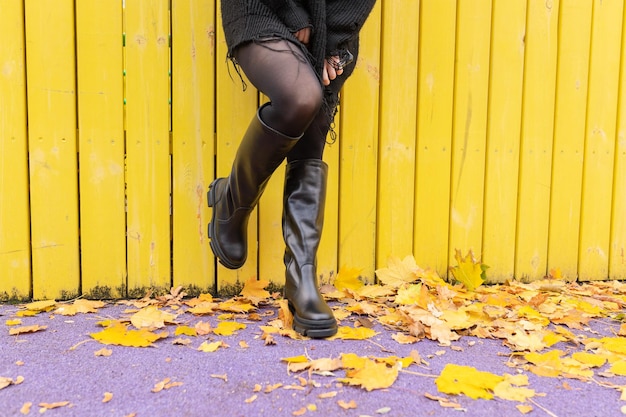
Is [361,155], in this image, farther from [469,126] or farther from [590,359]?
[590,359]

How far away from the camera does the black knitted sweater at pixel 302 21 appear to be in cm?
132

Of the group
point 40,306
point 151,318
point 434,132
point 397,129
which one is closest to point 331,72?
point 397,129

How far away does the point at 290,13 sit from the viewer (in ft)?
4.35

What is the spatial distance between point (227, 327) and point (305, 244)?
33 cm

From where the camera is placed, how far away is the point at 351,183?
6.27 ft

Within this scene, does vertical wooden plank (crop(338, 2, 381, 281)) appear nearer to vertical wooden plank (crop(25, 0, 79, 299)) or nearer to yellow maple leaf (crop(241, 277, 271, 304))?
yellow maple leaf (crop(241, 277, 271, 304))

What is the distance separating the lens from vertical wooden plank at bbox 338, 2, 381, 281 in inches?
74.4

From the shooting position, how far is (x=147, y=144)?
68.4 inches

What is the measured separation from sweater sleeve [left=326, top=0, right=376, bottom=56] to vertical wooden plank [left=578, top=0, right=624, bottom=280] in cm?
124

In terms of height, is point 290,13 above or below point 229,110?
above

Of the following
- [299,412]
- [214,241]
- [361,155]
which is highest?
[361,155]

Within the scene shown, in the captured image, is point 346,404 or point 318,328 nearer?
point 346,404

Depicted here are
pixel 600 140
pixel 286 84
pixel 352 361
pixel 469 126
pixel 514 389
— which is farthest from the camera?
pixel 600 140

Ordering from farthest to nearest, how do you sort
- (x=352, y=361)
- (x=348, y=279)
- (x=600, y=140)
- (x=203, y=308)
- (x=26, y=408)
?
(x=600, y=140) < (x=348, y=279) < (x=203, y=308) < (x=352, y=361) < (x=26, y=408)
